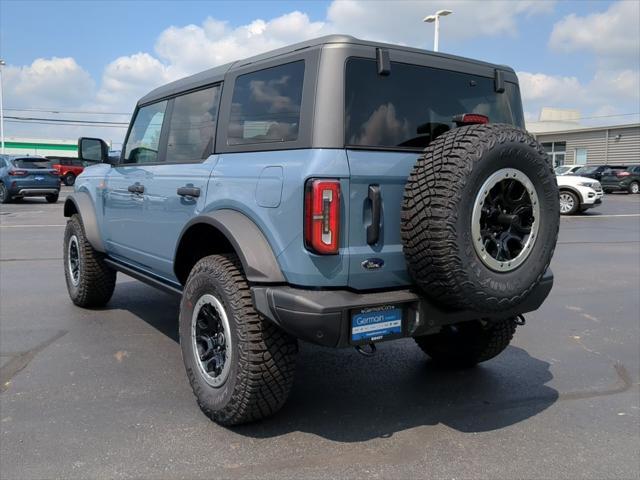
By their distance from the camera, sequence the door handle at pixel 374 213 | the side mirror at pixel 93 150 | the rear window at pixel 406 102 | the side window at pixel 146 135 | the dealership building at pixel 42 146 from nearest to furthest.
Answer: the door handle at pixel 374 213, the rear window at pixel 406 102, the side window at pixel 146 135, the side mirror at pixel 93 150, the dealership building at pixel 42 146

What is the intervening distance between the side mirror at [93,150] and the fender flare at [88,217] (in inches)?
14.8

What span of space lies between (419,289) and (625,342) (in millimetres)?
3015

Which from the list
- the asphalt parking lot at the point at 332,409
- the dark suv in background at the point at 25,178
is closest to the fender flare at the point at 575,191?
the asphalt parking lot at the point at 332,409

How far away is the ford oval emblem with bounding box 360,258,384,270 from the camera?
9.52 ft

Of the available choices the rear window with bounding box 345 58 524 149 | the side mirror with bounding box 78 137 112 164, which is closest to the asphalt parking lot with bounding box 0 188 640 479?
the side mirror with bounding box 78 137 112 164

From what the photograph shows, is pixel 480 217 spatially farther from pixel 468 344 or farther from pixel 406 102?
pixel 468 344

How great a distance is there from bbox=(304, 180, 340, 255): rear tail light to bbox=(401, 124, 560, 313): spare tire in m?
0.35

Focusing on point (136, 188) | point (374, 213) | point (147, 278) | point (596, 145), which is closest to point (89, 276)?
point (147, 278)

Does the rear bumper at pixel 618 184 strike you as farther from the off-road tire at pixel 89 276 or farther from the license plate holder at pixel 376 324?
the license plate holder at pixel 376 324

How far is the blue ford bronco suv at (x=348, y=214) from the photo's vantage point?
110 inches

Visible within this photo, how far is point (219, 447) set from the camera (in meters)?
3.07

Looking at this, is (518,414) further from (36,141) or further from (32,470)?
(36,141)

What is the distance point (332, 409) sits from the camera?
360cm

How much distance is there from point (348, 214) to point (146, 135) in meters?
2.58
